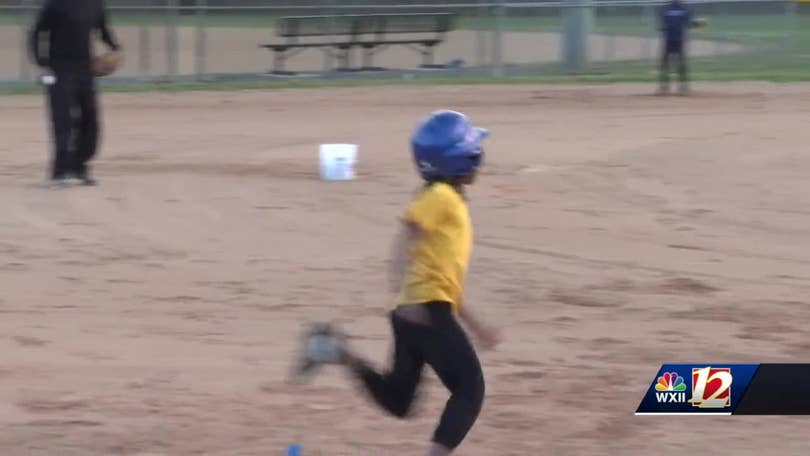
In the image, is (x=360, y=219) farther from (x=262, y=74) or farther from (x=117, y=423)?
(x=262, y=74)

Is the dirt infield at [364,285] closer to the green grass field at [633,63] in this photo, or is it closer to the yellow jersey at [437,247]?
the yellow jersey at [437,247]

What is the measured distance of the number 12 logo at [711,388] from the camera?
6.68m

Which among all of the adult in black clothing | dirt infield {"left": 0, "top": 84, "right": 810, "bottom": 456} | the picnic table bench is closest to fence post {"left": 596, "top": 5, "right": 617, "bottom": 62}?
the picnic table bench

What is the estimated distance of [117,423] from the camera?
275 inches

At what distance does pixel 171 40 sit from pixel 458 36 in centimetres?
615

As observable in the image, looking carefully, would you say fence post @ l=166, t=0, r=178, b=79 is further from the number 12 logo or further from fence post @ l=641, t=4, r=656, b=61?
the number 12 logo

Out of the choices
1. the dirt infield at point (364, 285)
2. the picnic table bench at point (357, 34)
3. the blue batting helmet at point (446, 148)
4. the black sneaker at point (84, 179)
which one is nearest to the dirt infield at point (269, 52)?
the picnic table bench at point (357, 34)

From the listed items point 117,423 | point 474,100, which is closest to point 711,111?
point 474,100

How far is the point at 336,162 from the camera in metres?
14.5

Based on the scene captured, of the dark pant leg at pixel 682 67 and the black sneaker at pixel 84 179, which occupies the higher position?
the black sneaker at pixel 84 179

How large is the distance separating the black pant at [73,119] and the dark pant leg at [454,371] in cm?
875

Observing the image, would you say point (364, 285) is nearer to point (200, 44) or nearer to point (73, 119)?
point (73, 119)

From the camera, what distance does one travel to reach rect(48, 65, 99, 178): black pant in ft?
45.1

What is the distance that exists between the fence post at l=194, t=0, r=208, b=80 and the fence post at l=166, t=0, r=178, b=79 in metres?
0.45
